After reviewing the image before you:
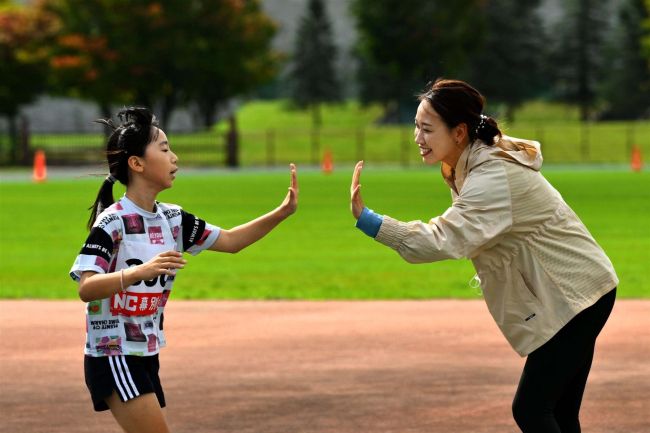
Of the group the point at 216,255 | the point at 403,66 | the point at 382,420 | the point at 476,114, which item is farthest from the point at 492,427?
the point at 403,66

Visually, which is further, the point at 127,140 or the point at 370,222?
the point at 127,140

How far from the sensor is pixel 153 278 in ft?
17.1

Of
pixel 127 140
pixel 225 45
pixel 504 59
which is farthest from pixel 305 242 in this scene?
pixel 504 59

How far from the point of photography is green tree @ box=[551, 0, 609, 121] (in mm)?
108625

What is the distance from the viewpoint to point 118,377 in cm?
534

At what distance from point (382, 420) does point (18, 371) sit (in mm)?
3072

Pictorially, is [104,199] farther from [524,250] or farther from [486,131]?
[524,250]

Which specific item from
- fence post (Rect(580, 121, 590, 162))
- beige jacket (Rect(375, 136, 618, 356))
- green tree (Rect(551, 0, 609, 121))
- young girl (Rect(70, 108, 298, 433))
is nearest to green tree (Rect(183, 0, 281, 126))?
fence post (Rect(580, 121, 590, 162))

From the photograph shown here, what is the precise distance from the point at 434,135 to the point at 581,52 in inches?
4232

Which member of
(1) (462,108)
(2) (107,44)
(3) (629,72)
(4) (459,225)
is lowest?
(3) (629,72)

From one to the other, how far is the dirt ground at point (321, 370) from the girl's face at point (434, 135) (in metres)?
2.73

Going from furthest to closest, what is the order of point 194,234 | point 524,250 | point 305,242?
1. point 305,242
2. point 194,234
3. point 524,250

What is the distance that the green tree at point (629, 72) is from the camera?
3964 inches

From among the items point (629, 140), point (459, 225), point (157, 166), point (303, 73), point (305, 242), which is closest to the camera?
point (459, 225)
